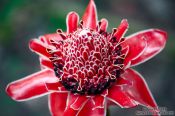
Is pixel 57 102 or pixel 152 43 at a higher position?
pixel 152 43

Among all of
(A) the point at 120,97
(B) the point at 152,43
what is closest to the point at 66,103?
(A) the point at 120,97

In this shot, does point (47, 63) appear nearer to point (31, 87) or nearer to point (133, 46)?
point (31, 87)

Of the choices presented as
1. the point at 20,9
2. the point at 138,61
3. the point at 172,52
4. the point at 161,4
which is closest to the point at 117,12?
the point at 161,4

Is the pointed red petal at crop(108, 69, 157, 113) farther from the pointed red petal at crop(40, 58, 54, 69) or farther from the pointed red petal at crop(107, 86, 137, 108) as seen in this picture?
the pointed red petal at crop(40, 58, 54, 69)

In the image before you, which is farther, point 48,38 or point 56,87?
point 48,38

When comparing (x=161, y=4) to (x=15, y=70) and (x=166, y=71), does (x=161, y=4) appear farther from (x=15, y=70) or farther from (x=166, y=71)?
(x=15, y=70)
